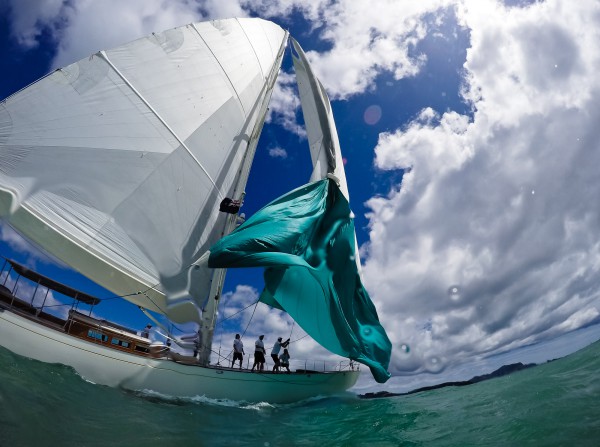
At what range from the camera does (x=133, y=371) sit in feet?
29.9

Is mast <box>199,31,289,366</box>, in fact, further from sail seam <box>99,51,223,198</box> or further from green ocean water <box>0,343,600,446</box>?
green ocean water <box>0,343,600,446</box>

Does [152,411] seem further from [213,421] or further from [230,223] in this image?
[230,223]

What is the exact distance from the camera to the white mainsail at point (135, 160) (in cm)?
841

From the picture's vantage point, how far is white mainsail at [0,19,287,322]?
27.6 ft

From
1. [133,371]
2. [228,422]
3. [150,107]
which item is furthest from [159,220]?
[228,422]

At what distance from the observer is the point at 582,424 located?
4.29m

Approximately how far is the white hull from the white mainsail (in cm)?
167

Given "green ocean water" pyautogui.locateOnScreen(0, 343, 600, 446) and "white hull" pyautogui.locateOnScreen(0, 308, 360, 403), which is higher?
"white hull" pyautogui.locateOnScreen(0, 308, 360, 403)

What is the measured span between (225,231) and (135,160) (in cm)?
415

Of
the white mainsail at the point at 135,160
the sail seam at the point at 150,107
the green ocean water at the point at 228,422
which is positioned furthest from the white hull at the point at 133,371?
the sail seam at the point at 150,107

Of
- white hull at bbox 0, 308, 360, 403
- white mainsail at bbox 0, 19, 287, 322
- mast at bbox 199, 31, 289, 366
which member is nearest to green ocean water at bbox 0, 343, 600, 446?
white hull at bbox 0, 308, 360, 403

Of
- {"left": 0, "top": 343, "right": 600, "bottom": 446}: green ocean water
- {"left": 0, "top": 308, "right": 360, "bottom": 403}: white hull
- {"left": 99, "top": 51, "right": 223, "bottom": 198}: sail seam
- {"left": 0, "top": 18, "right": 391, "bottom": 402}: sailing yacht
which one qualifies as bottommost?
{"left": 0, "top": 343, "right": 600, "bottom": 446}: green ocean water

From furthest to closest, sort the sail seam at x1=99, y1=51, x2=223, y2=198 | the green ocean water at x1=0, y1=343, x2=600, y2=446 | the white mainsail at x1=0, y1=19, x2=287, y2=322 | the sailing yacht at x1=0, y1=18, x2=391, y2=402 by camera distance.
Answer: the sail seam at x1=99, y1=51, x2=223, y2=198 < the white mainsail at x1=0, y1=19, x2=287, y2=322 < the sailing yacht at x1=0, y1=18, x2=391, y2=402 < the green ocean water at x1=0, y1=343, x2=600, y2=446

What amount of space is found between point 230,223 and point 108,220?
4.40m
